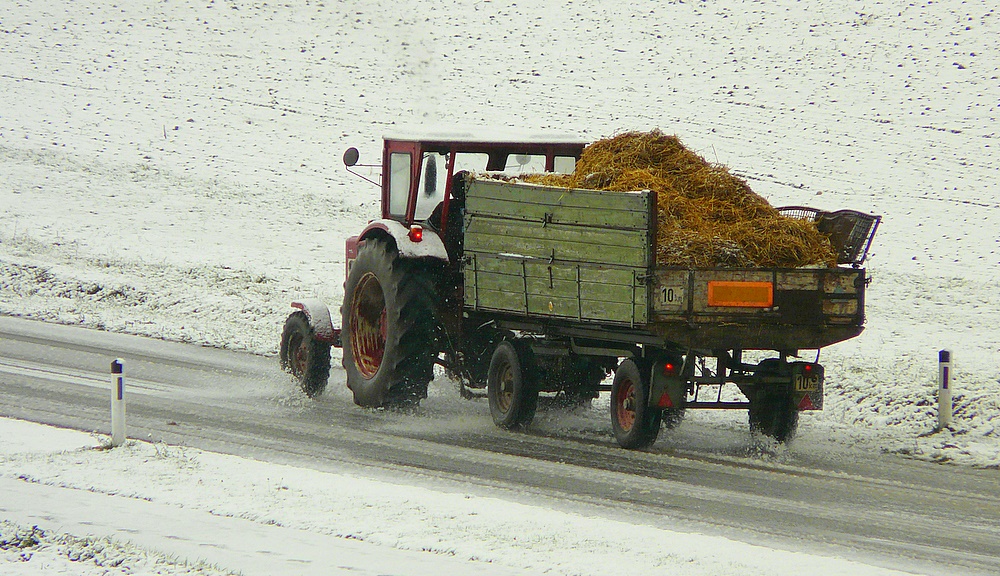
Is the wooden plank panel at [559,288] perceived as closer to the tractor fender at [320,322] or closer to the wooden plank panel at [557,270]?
the wooden plank panel at [557,270]

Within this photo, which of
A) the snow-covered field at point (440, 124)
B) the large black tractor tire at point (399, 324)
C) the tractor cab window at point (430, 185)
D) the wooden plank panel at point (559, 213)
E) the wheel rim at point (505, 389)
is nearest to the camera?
the wooden plank panel at point (559, 213)

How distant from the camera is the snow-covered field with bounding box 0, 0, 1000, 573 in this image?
17531 mm

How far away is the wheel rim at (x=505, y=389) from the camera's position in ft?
36.4

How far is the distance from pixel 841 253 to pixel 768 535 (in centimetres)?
378

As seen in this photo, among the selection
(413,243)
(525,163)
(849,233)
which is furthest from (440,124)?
(849,233)

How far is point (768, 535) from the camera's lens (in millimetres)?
7254

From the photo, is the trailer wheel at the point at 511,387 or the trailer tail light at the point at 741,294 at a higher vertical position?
the trailer tail light at the point at 741,294

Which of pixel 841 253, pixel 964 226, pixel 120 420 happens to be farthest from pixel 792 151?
pixel 120 420

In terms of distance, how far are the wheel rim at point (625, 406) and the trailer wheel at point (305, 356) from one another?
12.0ft

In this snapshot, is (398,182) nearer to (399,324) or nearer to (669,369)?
(399,324)

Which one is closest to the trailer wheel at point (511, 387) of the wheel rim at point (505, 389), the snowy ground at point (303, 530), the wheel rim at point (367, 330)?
the wheel rim at point (505, 389)

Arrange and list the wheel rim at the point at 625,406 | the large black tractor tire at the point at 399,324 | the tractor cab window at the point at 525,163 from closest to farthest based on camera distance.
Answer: the wheel rim at the point at 625,406
the large black tractor tire at the point at 399,324
the tractor cab window at the point at 525,163

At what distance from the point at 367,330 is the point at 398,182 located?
4.90ft

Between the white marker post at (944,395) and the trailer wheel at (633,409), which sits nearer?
the trailer wheel at (633,409)
